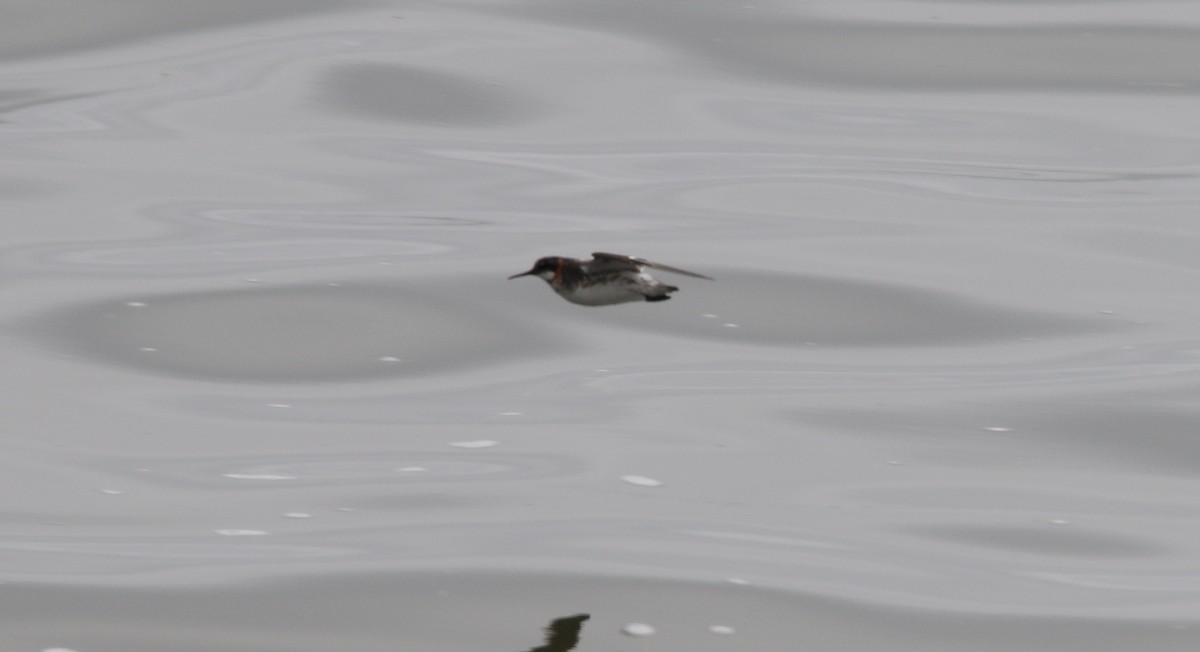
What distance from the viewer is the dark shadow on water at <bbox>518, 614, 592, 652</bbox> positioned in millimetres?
7988

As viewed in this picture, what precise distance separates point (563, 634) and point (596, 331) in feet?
21.1

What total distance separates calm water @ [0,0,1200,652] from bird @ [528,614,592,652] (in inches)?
2.1

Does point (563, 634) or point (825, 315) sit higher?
point (825, 315)

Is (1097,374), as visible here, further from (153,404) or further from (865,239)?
(153,404)

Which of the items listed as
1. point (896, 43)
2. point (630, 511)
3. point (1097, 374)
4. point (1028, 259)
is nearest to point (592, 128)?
point (896, 43)

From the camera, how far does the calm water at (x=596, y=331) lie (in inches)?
344

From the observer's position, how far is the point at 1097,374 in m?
13.2

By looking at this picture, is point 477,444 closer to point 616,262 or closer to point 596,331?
point 616,262

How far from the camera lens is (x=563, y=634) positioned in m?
8.14

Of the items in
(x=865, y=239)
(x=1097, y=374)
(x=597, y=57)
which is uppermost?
(x=597, y=57)

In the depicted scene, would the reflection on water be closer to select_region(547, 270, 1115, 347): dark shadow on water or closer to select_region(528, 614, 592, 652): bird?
select_region(547, 270, 1115, 347): dark shadow on water

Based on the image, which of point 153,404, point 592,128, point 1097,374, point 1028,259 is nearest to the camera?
point 153,404

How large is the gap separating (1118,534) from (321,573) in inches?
162

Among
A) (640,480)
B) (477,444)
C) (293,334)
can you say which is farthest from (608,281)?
(293,334)
